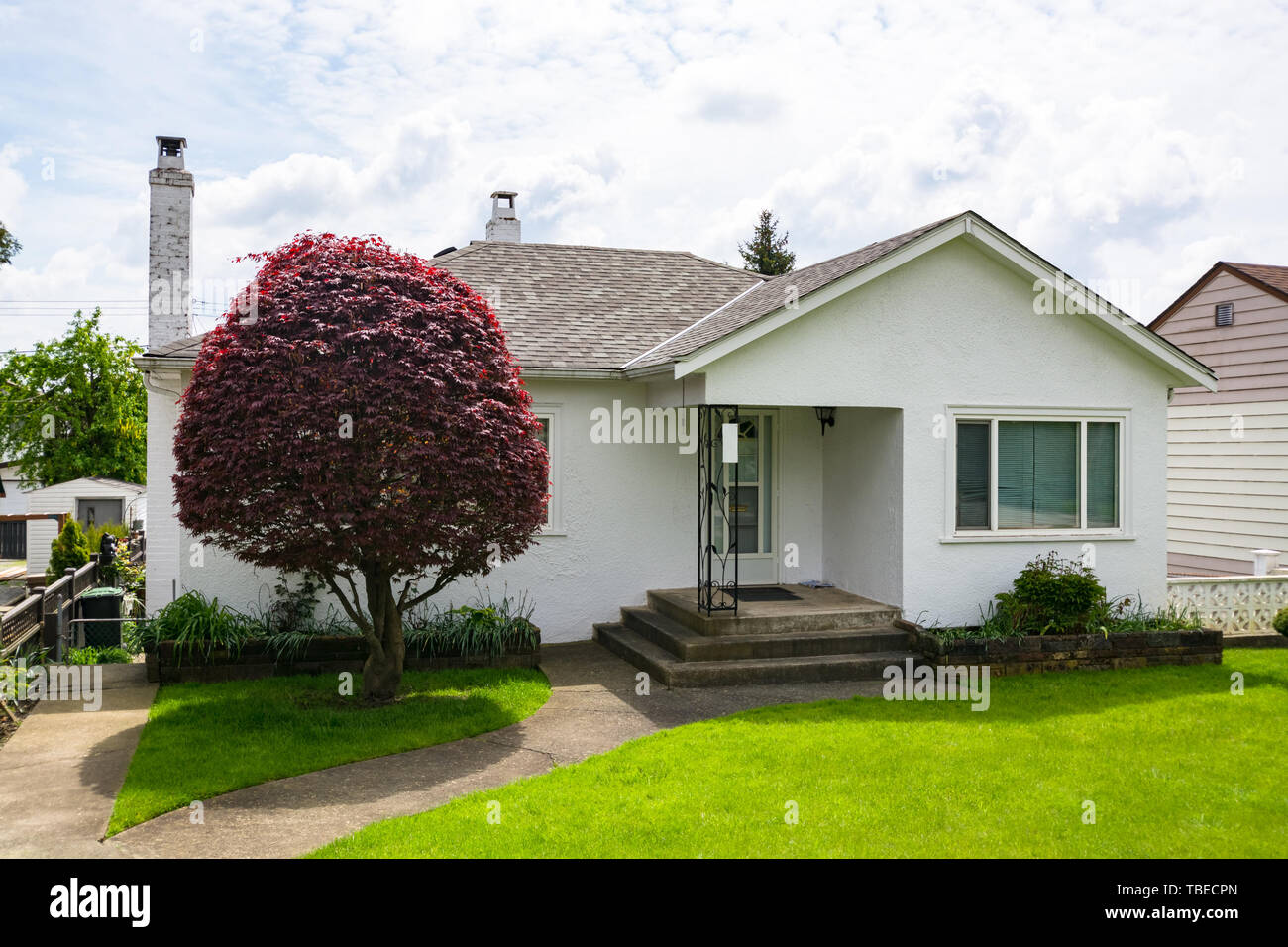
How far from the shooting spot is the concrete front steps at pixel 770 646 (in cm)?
1018

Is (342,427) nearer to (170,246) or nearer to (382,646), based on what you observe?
(382,646)

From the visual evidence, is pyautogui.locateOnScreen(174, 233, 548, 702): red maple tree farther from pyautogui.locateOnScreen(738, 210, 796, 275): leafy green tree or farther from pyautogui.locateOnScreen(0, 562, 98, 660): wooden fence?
pyautogui.locateOnScreen(738, 210, 796, 275): leafy green tree

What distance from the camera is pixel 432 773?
288 inches

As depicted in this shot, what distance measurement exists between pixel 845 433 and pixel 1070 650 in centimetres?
367

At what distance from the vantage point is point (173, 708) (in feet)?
29.7

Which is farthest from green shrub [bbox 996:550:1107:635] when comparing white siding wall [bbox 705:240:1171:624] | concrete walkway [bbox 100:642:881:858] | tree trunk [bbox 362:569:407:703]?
tree trunk [bbox 362:569:407:703]

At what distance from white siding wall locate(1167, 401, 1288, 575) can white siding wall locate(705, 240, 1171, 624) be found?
4616mm

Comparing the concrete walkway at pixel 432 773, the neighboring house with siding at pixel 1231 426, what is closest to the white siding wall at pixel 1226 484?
the neighboring house with siding at pixel 1231 426

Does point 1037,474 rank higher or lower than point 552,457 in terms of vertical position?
lower

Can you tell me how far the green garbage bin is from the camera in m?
11.5

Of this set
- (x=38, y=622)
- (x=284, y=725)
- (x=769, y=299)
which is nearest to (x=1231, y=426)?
(x=769, y=299)

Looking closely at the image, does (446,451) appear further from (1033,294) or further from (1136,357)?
(1136,357)

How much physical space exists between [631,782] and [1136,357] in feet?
28.4
